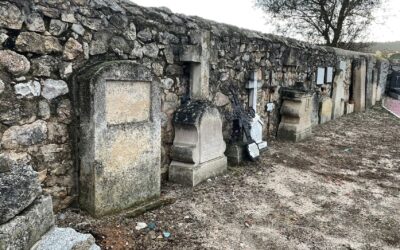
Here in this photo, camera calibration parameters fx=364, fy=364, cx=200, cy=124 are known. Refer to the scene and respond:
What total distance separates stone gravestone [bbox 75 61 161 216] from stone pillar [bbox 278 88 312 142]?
13.5 feet

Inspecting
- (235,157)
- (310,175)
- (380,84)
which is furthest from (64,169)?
(380,84)

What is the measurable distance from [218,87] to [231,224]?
2469 millimetres

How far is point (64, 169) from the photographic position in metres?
3.28

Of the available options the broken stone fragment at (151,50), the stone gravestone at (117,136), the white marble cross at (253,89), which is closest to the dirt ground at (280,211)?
the stone gravestone at (117,136)

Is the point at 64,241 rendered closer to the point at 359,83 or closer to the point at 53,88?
the point at 53,88

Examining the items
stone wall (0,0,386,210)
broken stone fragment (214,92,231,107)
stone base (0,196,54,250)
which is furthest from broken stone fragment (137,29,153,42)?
stone base (0,196,54,250)

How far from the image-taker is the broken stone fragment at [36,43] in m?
2.81

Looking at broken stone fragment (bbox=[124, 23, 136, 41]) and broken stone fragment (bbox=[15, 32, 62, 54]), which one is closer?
broken stone fragment (bbox=[15, 32, 62, 54])

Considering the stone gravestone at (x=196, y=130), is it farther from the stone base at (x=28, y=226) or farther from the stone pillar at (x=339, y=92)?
the stone pillar at (x=339, y=92)

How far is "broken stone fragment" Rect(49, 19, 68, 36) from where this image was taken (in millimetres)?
3006

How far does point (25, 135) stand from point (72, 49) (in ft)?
2.75

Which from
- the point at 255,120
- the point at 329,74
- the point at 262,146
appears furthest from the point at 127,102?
the point at 329,74

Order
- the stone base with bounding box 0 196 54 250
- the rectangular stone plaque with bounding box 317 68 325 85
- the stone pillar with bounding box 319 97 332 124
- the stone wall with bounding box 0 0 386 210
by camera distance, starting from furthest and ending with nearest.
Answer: the stone pillar with bounding box 319 97 332 124 → the rectangular stone plaque with bounding box 317 68 325 85 → the stone wall with bounding box 0 0 386 210 → the stone base with bounding box 0 196 54 250

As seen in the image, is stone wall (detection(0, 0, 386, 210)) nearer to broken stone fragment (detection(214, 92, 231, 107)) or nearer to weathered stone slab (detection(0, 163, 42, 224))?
weathered stone slab (detection(0, 163, 42, 224))
